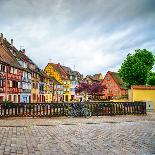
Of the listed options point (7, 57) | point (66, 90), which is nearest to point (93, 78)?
point (66, 90)

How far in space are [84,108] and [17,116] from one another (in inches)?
Result: 187

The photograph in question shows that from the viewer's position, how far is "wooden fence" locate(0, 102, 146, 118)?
Result: 1853cm

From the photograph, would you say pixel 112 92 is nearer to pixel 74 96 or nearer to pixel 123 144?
pixel 74 96

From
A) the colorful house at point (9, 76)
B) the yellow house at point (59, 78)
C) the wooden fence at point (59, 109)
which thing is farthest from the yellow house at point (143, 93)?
the yellow house at point (59, 78)

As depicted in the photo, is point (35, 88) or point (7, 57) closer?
point (7, 57)

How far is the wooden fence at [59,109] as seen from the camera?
60.8 ft

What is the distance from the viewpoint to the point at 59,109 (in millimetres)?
19453

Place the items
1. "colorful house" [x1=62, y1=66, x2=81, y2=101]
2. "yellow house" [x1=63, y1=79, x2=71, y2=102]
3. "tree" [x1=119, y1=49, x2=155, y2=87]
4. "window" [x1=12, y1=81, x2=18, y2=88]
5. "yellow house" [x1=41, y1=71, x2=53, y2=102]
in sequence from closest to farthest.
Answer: "window" [x1=12, y1=81, x2=18, y2=88] → "tree" [x1=119, y1=49, x2=155, y2=87] → "yellow house" [x1=41, y1=71, x2=53, y2=102] → "yellow house" [x1=63, y1=79, x2=71, y2=102] → "colorful house" [x1=62, y1=66, x2=81, y2=101]

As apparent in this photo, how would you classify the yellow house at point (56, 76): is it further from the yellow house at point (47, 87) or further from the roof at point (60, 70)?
the yellow house at point (47, 87)

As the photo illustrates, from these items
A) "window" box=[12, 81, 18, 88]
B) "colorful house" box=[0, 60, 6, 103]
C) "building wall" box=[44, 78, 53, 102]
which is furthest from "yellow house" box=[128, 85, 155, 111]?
"building wall" box=[44, 78, 53, 102]

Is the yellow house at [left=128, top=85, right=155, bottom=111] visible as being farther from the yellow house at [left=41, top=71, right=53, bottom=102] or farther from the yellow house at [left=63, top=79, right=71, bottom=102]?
the yellow house at [left=63, top=79, right=71, bottom=102]

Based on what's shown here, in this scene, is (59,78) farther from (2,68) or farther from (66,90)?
(2,68)

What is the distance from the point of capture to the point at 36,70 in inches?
2589

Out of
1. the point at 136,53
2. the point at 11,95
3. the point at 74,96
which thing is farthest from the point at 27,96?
the point at 74,96
